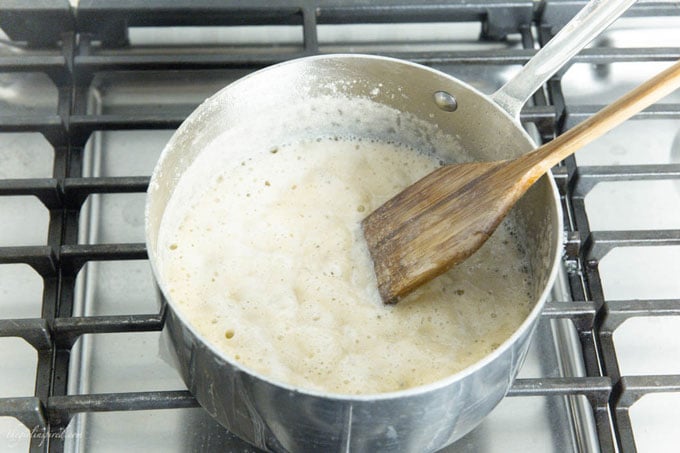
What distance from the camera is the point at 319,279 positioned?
2.60ft

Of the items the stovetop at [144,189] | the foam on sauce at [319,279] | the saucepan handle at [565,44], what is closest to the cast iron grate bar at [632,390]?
the stovetop at [144,189]

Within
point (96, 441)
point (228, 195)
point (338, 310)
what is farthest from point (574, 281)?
point (96, 441)

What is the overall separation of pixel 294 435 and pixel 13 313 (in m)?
0.34

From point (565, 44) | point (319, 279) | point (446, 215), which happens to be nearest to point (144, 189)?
point (319, 279)

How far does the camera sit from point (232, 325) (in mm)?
764

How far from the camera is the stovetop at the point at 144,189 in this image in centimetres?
76

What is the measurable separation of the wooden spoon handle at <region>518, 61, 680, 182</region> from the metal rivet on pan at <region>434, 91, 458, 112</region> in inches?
5.4

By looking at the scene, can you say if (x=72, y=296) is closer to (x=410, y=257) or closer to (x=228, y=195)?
(x=228, y=195)

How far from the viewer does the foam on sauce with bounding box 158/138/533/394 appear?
743mm

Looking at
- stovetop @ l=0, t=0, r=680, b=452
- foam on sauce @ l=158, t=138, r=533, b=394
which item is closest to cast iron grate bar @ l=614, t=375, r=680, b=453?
stovetop @ l=0, t=0, r=680, b=452

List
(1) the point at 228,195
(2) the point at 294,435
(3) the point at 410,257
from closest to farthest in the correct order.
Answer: (2) the point at 294,435 < (3) the point at 410,257 < (1) the point at 228,195

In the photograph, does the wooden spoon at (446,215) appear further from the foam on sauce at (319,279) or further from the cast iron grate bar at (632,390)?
the cast iron grate bar at (632,390)

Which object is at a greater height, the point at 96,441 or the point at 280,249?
the point at 280,249

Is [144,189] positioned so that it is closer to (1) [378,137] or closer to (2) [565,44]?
(1) [378,137]
